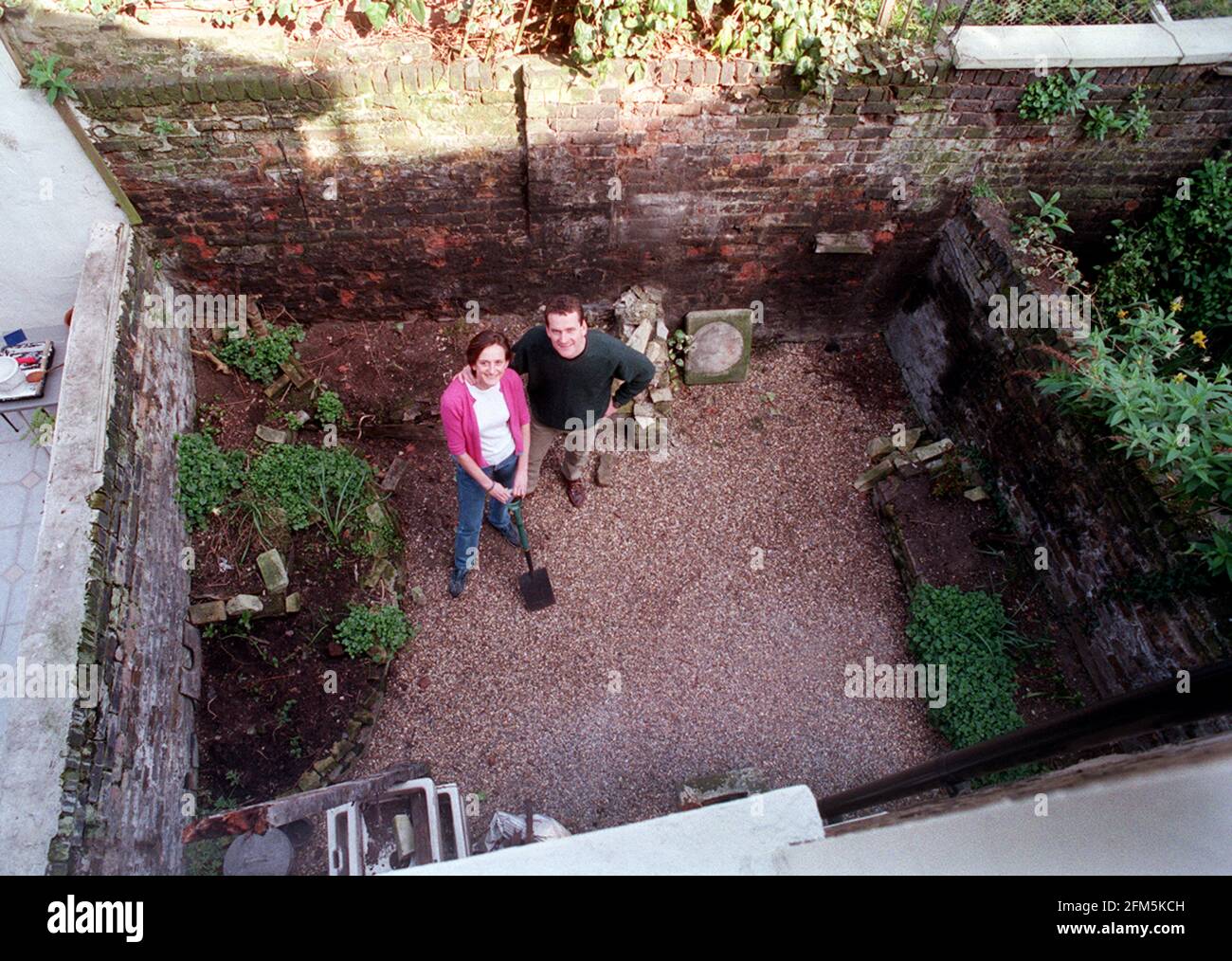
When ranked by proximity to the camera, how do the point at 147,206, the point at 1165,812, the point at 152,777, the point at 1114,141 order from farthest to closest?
1. the point at 1114,141
2. the point at 147,206
3. the point at 152,777
4. the point at 1165,812

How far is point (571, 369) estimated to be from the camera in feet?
14.6

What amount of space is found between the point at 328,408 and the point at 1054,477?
561cm

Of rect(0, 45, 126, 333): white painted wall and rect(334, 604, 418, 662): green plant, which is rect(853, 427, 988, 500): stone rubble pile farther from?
rect(0, 45, 126, 333): white painted wall

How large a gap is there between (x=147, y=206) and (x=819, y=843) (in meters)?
6.08

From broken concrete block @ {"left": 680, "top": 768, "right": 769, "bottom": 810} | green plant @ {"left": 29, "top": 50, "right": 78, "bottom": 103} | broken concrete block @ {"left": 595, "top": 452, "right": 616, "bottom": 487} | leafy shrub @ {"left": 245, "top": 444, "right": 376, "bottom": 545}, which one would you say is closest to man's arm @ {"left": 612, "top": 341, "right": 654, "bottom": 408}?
broken concrete block @ {"left": 595, "top": 452, "right": 616, "bottom": 487}

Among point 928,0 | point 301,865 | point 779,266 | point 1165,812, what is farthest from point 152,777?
point 928,0

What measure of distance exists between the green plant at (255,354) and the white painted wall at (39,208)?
114 cm

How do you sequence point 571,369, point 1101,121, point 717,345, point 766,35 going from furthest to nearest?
point 717,345
point 1101,121
point 766,35
point 571,369

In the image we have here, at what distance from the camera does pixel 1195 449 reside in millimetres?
4156

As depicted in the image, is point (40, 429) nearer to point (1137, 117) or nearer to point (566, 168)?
point (566, 168)

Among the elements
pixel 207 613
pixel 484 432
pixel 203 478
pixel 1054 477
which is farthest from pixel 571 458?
pixel 1054 477

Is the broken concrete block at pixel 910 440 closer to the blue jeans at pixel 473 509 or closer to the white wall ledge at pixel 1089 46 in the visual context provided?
the white wall ledge at pixel 1089 46

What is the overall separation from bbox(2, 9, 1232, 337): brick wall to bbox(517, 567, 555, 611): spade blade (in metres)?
2.56

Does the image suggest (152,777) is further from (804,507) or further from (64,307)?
(804,507)
